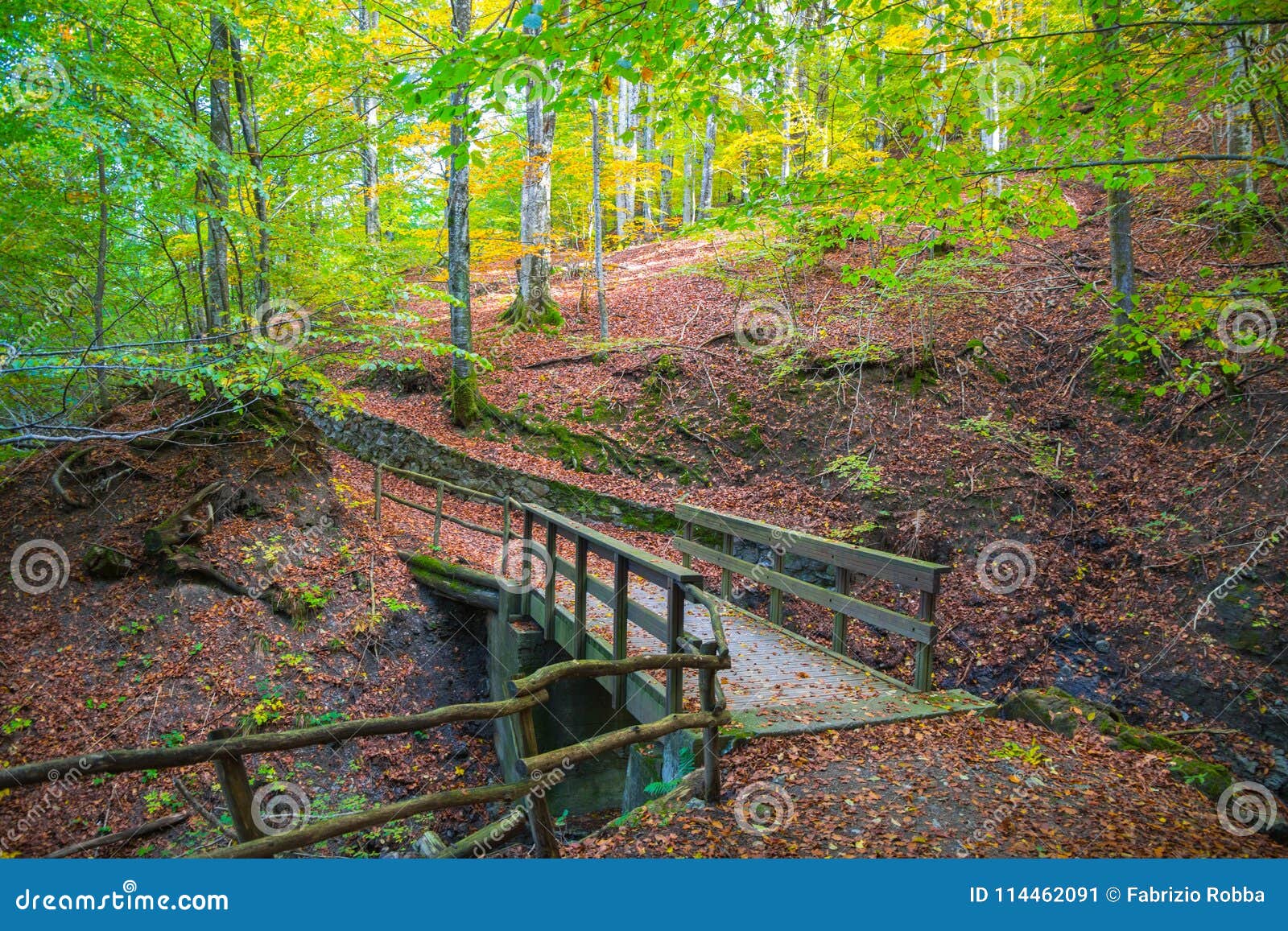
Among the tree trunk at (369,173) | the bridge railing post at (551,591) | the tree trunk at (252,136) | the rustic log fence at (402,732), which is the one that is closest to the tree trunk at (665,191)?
the tree trunk at (369,173)

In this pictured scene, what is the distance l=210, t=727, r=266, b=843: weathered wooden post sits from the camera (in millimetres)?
3203

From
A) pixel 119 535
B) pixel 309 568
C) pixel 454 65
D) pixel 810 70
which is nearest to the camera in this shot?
pixel 454 65

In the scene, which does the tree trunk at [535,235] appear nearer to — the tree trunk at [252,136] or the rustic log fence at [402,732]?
the tree trunk at [252,136]

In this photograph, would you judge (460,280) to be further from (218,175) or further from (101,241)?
(101,241)

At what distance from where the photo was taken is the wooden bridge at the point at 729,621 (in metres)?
5.34

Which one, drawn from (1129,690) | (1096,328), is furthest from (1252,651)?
(1096,328)

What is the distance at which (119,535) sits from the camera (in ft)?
27.1

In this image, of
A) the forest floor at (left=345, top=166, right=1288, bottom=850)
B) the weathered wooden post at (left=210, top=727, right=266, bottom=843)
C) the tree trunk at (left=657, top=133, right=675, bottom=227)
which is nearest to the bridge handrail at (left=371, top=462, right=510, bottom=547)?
the forest floor at (left=345, top=166, right=1288, bottom=850)

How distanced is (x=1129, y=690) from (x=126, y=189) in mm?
14015

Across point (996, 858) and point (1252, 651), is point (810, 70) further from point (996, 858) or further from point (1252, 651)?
point (996, 858)

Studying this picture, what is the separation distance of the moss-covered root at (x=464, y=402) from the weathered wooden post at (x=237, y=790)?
36.3ft

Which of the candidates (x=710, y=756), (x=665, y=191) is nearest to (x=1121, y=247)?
(x=710, y=756)

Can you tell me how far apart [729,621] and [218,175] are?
9.03 m

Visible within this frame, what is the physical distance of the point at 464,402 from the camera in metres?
14.0
